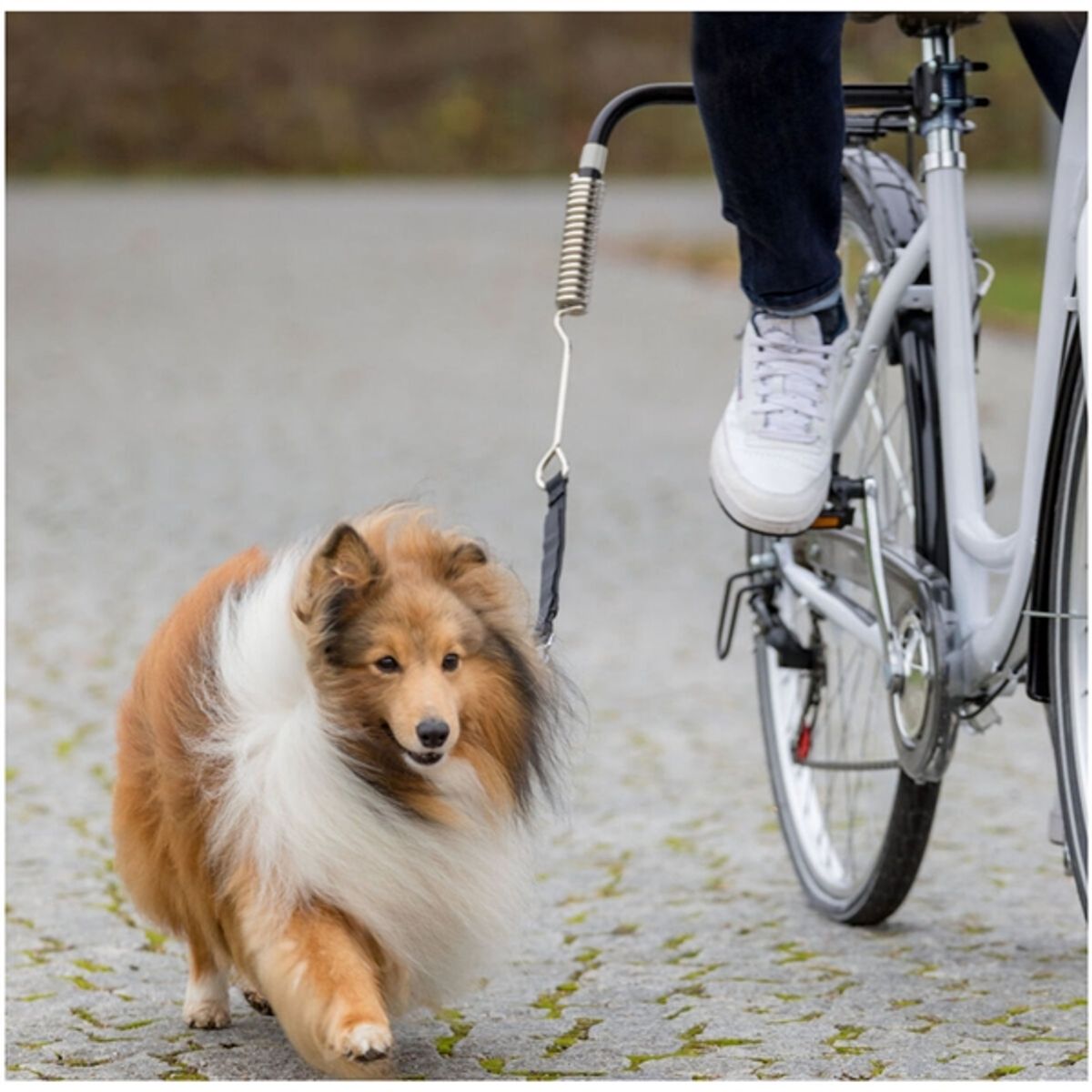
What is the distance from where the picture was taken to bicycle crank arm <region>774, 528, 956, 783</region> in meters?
3.09

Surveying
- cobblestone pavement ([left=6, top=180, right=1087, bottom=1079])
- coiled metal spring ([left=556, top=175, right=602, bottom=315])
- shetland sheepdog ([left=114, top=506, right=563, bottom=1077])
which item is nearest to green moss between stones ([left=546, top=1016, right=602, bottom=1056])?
cobblestone pavement ([left=6, top=180, right=1087, bottom=1079])

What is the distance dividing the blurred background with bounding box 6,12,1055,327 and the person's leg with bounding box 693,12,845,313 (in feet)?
90.5

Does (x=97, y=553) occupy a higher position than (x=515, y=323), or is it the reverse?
(x=515, y=323)

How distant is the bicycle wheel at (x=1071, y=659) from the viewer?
277cm

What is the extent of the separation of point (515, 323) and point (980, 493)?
1315cm

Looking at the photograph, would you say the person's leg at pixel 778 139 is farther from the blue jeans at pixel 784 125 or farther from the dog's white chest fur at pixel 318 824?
the dog's white chest fur at pixel 318 824

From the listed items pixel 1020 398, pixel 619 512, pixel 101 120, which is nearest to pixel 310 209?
pixel 101 120

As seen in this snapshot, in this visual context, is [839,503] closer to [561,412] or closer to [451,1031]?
[561,412]

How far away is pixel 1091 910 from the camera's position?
8.95 feet

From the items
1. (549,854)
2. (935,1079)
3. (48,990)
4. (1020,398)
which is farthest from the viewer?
(1020,398)

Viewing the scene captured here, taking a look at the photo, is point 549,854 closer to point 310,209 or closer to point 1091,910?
point 1091,910

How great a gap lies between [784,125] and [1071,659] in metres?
0.83

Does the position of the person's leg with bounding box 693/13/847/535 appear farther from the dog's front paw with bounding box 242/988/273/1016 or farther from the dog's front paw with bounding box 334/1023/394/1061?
the dog's front paw with bounding box 242/988/273/1016

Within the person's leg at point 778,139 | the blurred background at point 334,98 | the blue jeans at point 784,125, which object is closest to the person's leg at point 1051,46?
the blue jeans at point 784,125
